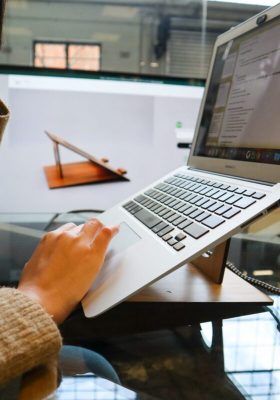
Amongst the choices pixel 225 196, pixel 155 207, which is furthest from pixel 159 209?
pixel 225 196

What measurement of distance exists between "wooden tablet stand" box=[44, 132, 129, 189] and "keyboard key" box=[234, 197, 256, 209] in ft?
2.82

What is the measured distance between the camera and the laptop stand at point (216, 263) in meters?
0.50

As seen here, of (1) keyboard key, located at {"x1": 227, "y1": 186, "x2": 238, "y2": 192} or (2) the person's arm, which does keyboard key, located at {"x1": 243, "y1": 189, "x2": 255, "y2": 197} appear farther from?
(2) the person's arm

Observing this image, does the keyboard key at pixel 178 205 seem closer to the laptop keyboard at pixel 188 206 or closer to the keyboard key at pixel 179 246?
the laptop keyboard at pixel 188 206

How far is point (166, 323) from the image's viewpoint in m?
0.45

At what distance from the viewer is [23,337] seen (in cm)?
33

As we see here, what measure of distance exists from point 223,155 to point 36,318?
1.40ft

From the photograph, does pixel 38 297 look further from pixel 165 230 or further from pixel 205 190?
pixel 205 190

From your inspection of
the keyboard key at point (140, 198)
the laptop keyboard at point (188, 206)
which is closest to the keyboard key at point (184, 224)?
the laptop keyboard at point (188, 206)

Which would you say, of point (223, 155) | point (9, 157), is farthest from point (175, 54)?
point (223, 155)

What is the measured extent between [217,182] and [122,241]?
16 cm

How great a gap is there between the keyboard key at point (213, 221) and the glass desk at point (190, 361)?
0.12 m

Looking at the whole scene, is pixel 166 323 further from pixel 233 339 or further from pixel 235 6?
pixel 235 6

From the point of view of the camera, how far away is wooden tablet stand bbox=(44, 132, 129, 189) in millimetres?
1255
